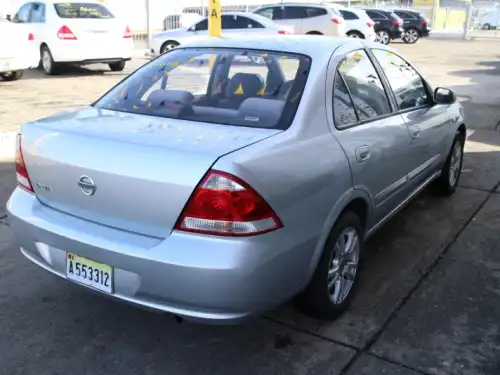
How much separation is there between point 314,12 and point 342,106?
1820 centimetres

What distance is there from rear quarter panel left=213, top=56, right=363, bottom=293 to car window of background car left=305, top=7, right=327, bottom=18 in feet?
59.5

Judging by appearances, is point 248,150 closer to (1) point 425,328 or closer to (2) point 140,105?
(2) point 140,105

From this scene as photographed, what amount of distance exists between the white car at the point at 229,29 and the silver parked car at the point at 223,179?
1270 cm

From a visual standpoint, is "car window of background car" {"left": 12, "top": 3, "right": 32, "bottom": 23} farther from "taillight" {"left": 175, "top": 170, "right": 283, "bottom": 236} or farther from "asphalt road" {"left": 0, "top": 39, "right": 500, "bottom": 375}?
"taillight" {"left": 175, "top": 170, "right": 283, "bottom": 236}

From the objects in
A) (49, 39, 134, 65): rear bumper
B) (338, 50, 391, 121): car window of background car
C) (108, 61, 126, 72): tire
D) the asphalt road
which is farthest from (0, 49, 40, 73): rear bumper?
(338, 50, 391, 121): car window of background car

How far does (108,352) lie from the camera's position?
2.82 meters

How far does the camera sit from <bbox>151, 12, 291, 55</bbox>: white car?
15.9 m

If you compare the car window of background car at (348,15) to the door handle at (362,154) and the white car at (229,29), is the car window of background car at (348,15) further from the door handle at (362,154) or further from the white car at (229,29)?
the door handle at (362,154)

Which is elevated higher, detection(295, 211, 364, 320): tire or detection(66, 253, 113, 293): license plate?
detection(66, 253, 113, 293): license plate

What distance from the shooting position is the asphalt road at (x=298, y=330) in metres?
2.74

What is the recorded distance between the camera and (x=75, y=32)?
39.7 ft

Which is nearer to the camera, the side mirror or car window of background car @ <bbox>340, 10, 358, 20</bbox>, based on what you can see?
the side mirror

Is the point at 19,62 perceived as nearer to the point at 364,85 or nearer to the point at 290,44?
the point at 290,44

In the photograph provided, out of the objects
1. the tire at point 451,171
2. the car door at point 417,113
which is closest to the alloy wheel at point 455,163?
the tire at point 451,171
